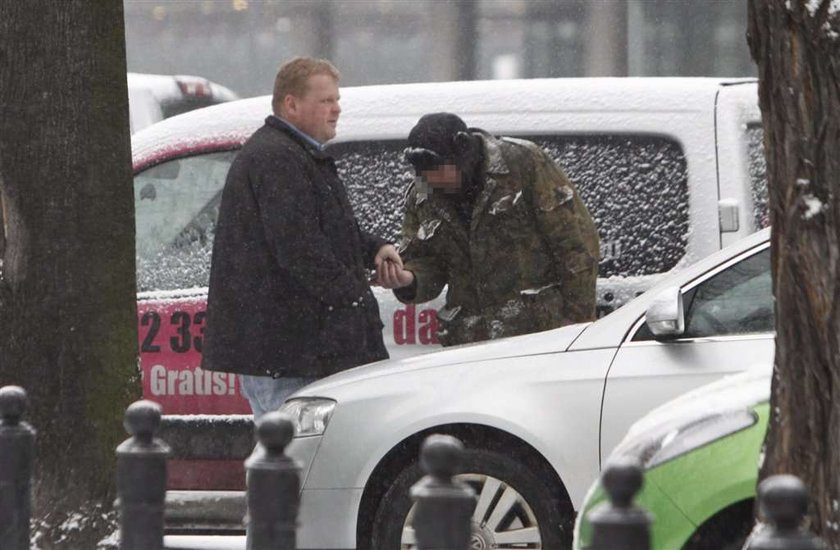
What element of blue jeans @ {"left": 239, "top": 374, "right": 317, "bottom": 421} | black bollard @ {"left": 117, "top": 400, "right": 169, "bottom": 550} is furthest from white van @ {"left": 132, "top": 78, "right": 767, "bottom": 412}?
black bollard @ {"left": 117, "top": 400, "right": 169, "bottom": 550}

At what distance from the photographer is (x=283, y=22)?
1504cm

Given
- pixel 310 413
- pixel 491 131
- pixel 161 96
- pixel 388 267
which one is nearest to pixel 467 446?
pixel 310 413

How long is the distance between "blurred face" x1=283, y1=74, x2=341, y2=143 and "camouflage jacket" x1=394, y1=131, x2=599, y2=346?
52 cm

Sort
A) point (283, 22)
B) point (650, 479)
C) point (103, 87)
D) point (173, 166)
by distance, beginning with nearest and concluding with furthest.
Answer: point (650, 479) < point (103, 87) < point (173, 166) < point (283, 22)

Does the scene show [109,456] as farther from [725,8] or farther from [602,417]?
[725,8]

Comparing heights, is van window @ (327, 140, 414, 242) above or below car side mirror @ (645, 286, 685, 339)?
above

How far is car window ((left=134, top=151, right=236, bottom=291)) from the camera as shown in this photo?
7480mm

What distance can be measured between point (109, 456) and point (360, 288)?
999 millimetres

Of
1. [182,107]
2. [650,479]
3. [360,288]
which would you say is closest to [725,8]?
[182,107]

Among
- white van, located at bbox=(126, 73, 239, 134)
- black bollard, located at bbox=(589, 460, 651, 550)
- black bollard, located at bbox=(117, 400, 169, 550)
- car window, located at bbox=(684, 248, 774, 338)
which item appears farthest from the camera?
white van, located at bbox=(126, 73, 239, 134)

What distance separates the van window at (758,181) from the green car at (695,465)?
2287 mm

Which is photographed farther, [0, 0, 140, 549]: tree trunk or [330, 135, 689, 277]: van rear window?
[330, 135, 689, 277]: van rear window

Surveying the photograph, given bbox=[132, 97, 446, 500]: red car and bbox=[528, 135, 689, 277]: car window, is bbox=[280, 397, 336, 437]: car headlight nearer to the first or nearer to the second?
bbox=[132, 97, 446, 500]: red car

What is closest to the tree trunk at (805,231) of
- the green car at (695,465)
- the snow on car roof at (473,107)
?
the green car at (695,465)
